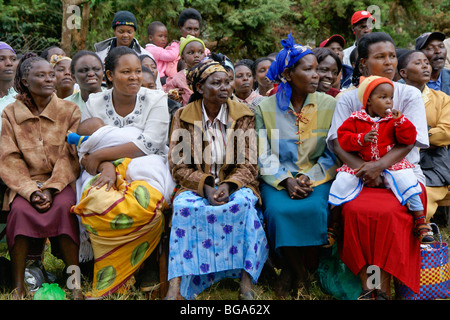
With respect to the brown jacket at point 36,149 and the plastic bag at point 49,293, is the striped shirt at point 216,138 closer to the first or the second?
the brown jacket at point 36,149

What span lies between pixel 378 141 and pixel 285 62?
115cm

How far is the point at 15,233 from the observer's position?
4.11m

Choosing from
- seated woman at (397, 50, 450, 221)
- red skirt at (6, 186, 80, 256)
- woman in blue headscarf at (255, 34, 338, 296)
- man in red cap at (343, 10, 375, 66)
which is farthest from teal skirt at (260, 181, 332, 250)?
man in red cap at (343, 10, 375, 66)

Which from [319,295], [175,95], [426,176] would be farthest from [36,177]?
[426,176]

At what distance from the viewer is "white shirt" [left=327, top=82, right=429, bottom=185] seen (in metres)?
4.23

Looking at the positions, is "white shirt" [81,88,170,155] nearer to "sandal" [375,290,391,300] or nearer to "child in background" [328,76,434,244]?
"child in background" [328,76,434,244]

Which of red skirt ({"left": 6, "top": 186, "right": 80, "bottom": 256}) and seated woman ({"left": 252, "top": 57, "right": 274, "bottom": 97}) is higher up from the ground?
seated woman ({"left": 252, "top": 57, "right": 274, "bottom": 97})

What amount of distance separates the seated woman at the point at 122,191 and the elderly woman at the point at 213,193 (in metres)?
0.26

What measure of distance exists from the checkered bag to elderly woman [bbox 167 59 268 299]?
1225 millimetres

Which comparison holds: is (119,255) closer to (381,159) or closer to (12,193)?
(12,193)

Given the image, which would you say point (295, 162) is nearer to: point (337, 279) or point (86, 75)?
point (337, 279)

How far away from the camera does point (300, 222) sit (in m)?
4.10

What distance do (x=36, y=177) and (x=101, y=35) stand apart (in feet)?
26.7

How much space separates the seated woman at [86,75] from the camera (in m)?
5.27
